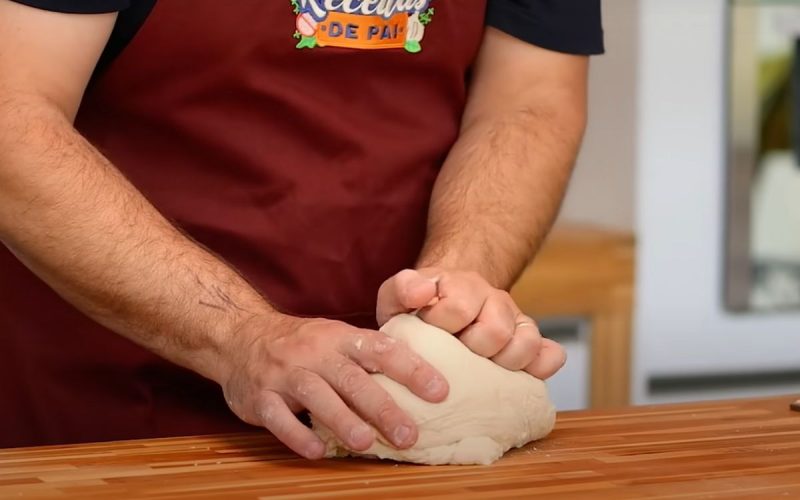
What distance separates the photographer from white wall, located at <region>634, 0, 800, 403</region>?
278 cm

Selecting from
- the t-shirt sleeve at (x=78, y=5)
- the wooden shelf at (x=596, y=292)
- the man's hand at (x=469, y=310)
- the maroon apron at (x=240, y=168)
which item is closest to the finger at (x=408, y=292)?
the man's hand at (x=469, y=310)

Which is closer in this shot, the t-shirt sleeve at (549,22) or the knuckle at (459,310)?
the knuckle at (459,310)

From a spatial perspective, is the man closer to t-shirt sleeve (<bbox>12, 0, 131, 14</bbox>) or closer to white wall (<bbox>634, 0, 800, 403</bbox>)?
t-shirt sleeve (<bbox>12, 0, 131, 14</bbox>)

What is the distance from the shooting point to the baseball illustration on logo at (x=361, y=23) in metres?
1.30

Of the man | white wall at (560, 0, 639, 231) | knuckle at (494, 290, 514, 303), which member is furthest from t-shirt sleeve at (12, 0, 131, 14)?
white wall at (560, 0, 639, 231)

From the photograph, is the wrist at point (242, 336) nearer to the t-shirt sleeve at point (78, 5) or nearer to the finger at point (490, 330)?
the finger at point (490, 330)

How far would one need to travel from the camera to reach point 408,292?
3.54 ft

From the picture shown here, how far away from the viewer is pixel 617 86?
8.82 ft

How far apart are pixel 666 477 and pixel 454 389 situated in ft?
0.58

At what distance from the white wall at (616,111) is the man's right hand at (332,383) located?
1.69 meters

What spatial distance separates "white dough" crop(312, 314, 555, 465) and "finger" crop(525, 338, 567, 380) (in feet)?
0.07

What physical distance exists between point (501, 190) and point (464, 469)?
1.42ft

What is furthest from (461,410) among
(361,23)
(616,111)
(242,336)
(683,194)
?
(683,194)

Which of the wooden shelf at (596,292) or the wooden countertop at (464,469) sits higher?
the wooden countertop at (464,469)
